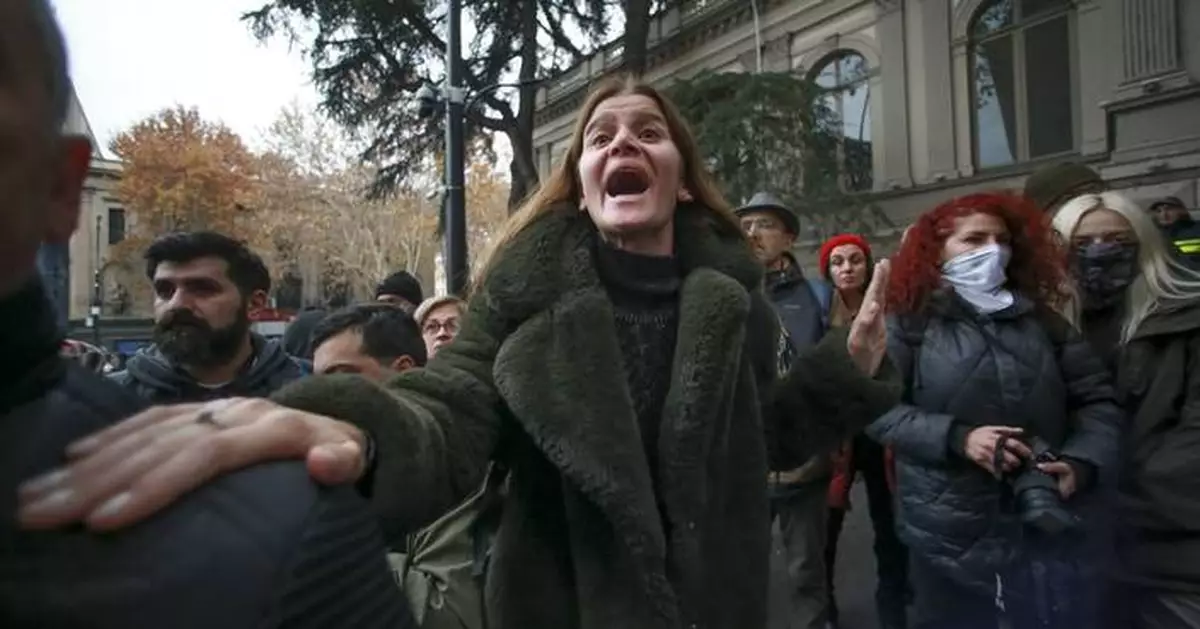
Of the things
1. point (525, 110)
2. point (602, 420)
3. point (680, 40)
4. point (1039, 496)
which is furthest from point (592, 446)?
point (680, 40)

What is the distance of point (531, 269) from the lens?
6.45 feet

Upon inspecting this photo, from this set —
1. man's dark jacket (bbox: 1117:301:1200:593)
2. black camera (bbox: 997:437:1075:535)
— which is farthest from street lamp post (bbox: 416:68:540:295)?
man's dark jacket (bbox: 1117:301:1200:593)

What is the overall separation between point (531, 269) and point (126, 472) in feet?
4.35

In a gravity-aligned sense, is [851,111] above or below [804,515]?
above

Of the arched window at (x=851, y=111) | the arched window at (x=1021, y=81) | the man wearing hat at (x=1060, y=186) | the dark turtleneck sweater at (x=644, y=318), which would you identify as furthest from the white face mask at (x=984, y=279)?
the arched window at (x=851, y=111)

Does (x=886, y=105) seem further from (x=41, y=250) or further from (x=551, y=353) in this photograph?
(x=41, y=250)

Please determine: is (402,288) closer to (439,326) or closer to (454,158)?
(439,326)

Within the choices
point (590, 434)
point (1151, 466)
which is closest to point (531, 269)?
point (590, 434)

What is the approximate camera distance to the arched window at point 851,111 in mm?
17078

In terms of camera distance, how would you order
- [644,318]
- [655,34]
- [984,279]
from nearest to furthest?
[644,318] < [984,279] < [655,34]

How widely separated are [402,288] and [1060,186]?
459cm

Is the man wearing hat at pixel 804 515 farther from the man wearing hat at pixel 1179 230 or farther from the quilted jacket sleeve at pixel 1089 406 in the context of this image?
the man wearing hat at pixel 1179 230

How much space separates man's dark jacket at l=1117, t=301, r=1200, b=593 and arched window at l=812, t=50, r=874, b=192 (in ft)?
47.1

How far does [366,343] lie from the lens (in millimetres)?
3271
